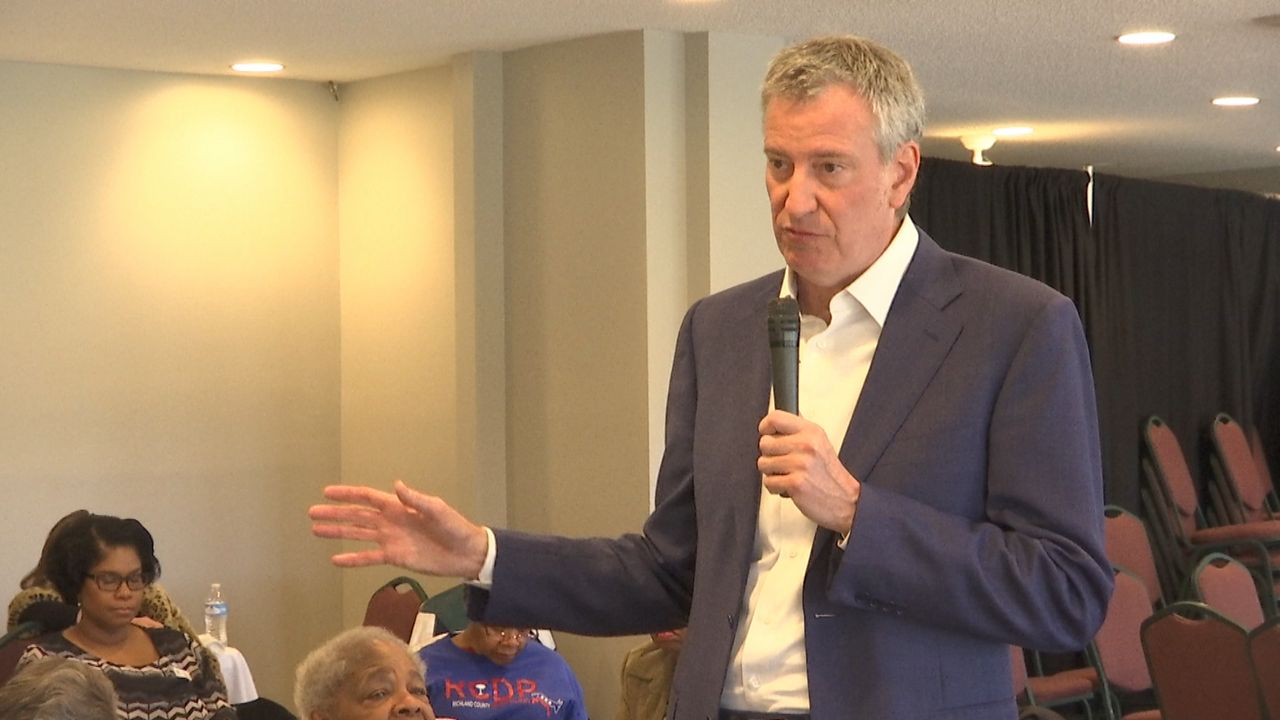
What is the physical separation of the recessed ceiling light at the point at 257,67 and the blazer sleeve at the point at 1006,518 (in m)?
5.70

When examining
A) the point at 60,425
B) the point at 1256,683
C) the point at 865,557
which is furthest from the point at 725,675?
the point at 60,425

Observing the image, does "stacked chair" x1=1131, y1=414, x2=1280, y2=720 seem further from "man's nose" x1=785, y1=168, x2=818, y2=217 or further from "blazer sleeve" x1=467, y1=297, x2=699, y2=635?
"man's nose" x1=785, y1=168, x2=818, y2=217

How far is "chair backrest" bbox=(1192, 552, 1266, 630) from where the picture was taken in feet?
20.0

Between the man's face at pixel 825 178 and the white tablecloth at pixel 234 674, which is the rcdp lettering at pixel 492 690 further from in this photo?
the man's face at pixel 825 178

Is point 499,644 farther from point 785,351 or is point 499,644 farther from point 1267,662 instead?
point 785,351

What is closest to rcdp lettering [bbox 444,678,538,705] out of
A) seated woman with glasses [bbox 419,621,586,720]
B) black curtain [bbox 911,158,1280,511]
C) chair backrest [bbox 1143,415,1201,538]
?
seated woman with glasses [bbox 419,621,586,720]

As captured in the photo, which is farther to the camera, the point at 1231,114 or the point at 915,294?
the point at 1231,114

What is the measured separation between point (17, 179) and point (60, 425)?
1.00m

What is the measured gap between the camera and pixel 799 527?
174 centimetres

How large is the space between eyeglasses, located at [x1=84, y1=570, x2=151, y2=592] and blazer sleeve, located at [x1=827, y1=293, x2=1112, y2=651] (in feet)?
12.3

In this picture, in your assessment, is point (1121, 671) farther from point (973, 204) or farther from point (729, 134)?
point (973, 204)

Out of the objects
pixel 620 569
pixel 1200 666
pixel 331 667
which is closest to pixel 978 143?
pixel 1200 666

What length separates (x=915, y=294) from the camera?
1.75m

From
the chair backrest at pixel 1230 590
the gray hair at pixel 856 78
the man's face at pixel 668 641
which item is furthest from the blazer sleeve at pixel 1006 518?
the chair backrest at pixel 1230 590
